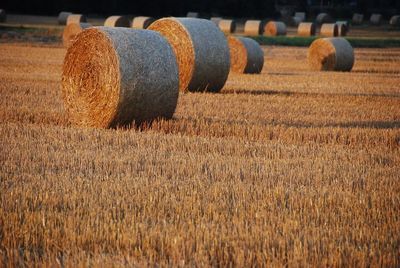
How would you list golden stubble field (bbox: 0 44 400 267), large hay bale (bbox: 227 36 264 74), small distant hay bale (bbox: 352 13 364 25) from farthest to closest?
small distant hay bale (bbox: 352 13 364 25), large hay bale (bbox: 227 36 264 74), golden stubble field (bbox: 0 44 400 267)

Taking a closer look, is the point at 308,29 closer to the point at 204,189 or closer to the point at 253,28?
the point at 253,28

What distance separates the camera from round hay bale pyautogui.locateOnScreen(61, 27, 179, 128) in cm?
1006

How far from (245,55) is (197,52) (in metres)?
6.51

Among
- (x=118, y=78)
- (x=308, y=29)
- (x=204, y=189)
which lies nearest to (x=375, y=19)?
(x=308, y=29)

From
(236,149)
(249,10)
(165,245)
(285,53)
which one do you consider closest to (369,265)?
(165,245)

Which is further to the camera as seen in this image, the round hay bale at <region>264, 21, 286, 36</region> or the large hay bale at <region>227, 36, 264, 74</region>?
the round hay bale at <region>264, 21, 286, 36</region>

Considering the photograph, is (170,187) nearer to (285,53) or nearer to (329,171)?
(329,171)

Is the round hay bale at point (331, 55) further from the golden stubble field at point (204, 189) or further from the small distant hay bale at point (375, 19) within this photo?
the small distant hay bale at point (375, 19)

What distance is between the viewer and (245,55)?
21078 millimetres

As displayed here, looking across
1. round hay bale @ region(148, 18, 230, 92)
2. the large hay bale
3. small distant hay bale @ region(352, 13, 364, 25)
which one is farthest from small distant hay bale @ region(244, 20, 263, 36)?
round hay bale @ region(148, 18, 230, 92)

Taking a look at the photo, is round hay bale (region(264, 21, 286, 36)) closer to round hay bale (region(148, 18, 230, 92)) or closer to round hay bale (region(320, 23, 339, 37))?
round hay bale (region(320, 23, 339, 37))

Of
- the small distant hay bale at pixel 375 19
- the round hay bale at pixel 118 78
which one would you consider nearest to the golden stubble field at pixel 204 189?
the round hay bale at pixel 118 78

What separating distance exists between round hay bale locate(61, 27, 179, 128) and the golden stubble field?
11.7 inches

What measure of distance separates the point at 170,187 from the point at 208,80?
8.86 m
